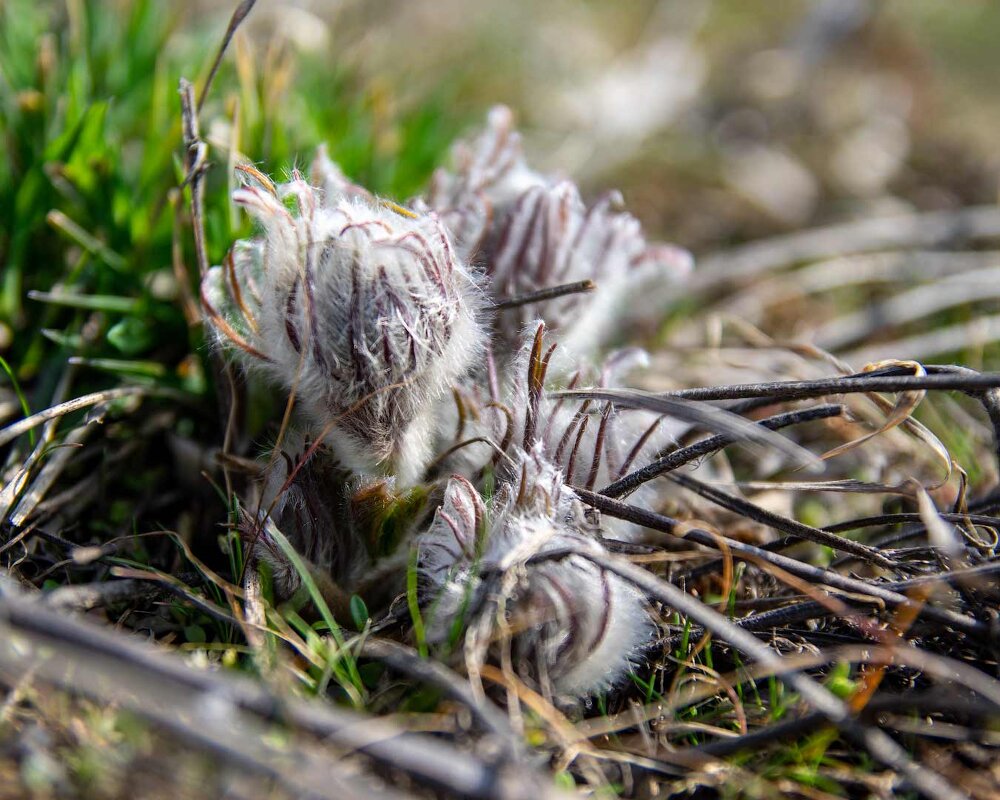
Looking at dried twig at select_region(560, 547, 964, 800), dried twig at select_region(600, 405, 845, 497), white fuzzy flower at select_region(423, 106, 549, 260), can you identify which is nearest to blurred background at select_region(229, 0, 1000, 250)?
white fuzzy flower at select_region(423, 106, 549, 260)

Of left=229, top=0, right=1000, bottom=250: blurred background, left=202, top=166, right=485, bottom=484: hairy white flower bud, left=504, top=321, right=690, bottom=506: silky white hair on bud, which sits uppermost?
left=229, top=0, right=1000, bottom=250: blurred background

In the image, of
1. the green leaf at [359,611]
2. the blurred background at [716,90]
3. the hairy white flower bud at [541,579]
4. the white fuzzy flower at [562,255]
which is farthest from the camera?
the blurred background at [716,90]

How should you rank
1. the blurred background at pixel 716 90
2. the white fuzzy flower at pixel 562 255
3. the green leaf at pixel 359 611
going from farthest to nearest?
the blurred background at pixel 716 90 → the white fuzzy flower at pixel 562 255 → the green leaf at pixel 359 611

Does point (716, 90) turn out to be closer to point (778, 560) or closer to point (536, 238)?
point (536, 238)

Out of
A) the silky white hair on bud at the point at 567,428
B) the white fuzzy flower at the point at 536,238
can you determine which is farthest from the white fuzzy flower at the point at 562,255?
the silky white hair on bud at the point at 567,428

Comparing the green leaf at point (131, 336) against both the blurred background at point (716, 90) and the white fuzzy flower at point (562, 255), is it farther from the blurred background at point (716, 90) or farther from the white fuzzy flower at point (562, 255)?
the blurred background at point (716, 90)

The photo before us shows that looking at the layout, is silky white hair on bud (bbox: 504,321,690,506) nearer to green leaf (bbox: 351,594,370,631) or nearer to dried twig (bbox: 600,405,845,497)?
dried twig (bbox: 600,405,845,497)

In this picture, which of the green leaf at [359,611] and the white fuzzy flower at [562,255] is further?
the white fuzzy flower at [562,255]

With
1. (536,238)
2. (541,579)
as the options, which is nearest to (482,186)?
(536,238)
